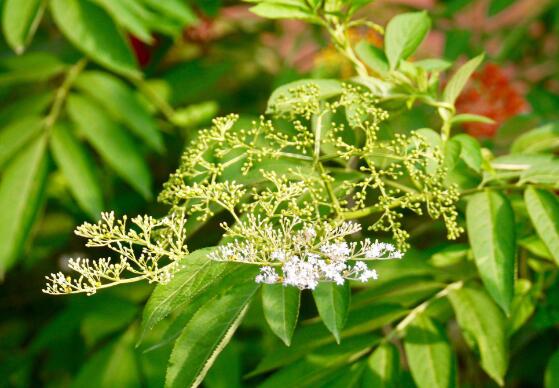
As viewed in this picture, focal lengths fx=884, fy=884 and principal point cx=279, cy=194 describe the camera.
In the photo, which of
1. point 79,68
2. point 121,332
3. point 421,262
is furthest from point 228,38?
point 421,262

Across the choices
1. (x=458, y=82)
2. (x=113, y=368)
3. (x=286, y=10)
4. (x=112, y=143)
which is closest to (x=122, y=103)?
(x=112, y=143)

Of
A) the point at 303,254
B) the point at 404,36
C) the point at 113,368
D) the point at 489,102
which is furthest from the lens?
the point at 489,102

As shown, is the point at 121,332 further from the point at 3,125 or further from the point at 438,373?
the point at 438,373

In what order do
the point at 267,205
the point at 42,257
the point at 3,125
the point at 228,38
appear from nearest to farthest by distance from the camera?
the point at 267,205 < the point at 3,125 < the point at 42,257 < the point at 228,38

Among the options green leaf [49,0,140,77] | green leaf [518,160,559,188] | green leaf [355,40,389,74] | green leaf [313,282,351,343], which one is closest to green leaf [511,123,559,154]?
green leaf [518,160,559,188]

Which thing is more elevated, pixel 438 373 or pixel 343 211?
pixel 343 211

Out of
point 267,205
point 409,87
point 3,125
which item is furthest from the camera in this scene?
point 3,125

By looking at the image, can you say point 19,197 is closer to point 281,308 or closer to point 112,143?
point 112,143

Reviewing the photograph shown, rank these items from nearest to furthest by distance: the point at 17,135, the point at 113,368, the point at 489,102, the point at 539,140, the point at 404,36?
the point at 404,36
the point at 539,140
the point at 113,368
the point at 17,135
the point at 489,102

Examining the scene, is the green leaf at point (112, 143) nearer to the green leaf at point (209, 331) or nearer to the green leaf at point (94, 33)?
the green leaf at point (94, 33)
